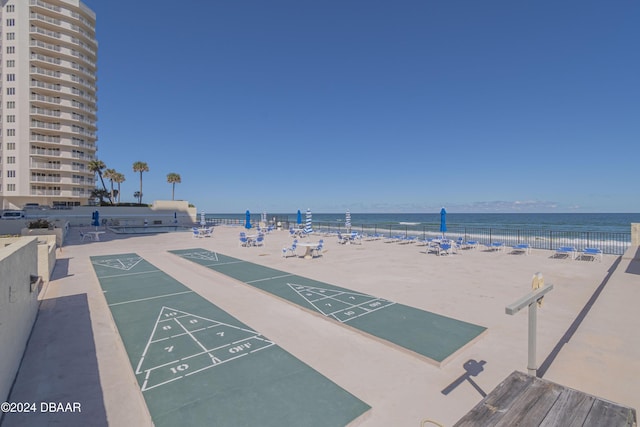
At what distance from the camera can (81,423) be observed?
3363mm

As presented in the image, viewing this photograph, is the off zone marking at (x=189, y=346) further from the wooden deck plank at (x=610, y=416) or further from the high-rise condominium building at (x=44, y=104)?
the high-rise condominium building at (x=44, y=104)

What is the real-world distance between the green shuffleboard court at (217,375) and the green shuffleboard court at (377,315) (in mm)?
1685

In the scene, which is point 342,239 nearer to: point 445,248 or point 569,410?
point 445,248

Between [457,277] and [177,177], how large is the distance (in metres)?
58.4

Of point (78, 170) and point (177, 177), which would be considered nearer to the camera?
point (78, 170)

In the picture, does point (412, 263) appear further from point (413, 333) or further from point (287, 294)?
point (413, 333)

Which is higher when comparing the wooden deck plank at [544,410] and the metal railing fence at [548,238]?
the wooden deck plank at [544,410]

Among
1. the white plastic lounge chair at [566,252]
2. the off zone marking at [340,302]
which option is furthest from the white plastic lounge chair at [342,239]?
the off zone marking at [340,302]

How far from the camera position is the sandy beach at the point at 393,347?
12.2 feet

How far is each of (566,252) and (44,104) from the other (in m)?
60.9

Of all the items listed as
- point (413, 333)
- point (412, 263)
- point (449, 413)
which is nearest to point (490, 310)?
point (413, 333)

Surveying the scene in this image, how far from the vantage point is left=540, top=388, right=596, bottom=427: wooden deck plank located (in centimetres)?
208

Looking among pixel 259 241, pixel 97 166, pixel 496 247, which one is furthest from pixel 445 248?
pixel 97 166

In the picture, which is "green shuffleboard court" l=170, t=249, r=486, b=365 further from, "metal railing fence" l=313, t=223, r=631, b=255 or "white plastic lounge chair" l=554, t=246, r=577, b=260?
"metal railing fence" l=313, t=223, r=631, b=255
